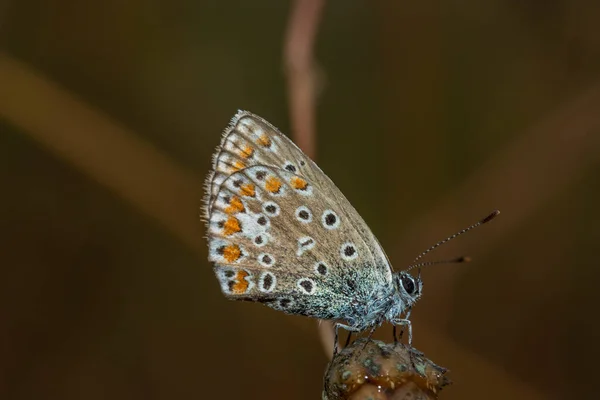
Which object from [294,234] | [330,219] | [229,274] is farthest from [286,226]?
[229,274]

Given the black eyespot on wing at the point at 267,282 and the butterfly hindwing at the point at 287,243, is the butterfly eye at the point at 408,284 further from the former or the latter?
the black eyespot on wing at the point at 267,282

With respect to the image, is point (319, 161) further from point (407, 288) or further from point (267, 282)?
point (267, 282)

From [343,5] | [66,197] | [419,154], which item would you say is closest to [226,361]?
[66,197]

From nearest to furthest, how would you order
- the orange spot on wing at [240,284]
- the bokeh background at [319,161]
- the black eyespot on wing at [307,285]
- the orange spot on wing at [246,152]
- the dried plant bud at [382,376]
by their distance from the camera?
1. the dried plant bud at [382,376]
2. the orange spot on wing at [240,284]
3. the black eyespot on wing at [307,285]
4. the orange spot on wing at [246,152]
5. the bokeh background at [319,161]

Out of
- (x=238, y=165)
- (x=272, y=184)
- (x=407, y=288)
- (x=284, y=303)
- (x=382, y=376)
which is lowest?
(x=382, y=376)

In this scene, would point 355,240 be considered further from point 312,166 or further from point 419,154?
point 419,154

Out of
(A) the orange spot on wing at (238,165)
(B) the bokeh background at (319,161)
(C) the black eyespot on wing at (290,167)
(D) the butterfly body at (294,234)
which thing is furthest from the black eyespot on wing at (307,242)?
(B) the bokeh background at (319,161)

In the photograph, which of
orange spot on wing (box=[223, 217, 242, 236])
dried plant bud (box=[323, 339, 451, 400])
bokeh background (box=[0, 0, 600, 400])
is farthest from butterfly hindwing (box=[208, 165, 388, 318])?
bokeh background (box=[0, 0, 600, 400])

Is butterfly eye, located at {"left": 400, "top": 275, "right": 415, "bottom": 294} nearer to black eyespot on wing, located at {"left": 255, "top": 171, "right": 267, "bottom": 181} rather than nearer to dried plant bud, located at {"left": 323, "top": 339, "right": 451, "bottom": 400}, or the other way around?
black eyespot on wing, located at {"left": 255, "top": 171, "right": 267, "bottom": 181}
